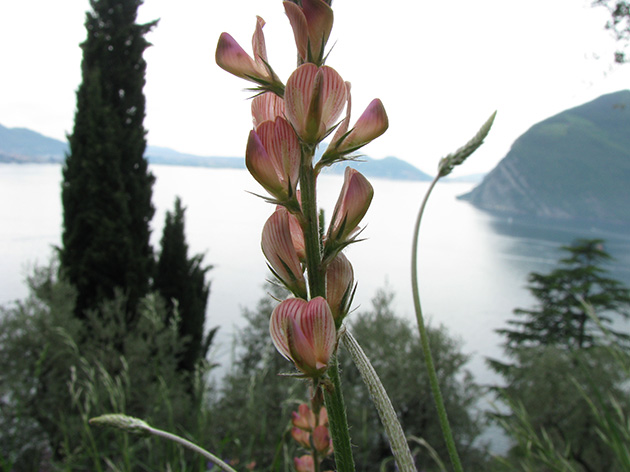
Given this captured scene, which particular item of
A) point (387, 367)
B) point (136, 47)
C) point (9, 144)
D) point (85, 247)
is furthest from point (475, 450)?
point (9, 144)

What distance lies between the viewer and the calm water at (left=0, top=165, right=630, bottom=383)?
15102 millimetres

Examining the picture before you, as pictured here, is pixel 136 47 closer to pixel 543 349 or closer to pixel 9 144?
pixel 543 349

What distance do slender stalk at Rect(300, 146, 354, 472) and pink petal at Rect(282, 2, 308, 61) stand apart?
0.11 meters

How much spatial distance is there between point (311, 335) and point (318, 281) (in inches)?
2.1

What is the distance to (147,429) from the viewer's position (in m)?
0.52

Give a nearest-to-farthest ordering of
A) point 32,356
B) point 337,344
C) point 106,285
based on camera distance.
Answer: point 337,344 < point 32,356 < point 106,285

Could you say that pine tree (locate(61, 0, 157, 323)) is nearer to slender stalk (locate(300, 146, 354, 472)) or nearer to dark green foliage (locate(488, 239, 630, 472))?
dark green foliage (locate(488, 239, 630, 472))

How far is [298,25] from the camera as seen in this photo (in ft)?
1.47

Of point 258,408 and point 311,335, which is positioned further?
point 258,408

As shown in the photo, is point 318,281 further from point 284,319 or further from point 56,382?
point 56,382

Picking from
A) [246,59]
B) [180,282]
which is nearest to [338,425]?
[246,59]

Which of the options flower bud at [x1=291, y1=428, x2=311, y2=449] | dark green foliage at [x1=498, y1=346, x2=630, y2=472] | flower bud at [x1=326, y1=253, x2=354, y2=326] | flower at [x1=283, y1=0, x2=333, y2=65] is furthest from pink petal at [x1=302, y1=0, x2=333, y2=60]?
dark green foliage at [x1=498, y1=346, x2=630, y2=472]

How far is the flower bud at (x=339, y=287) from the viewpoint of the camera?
0.43 meters

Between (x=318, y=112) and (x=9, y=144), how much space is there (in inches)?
2920
